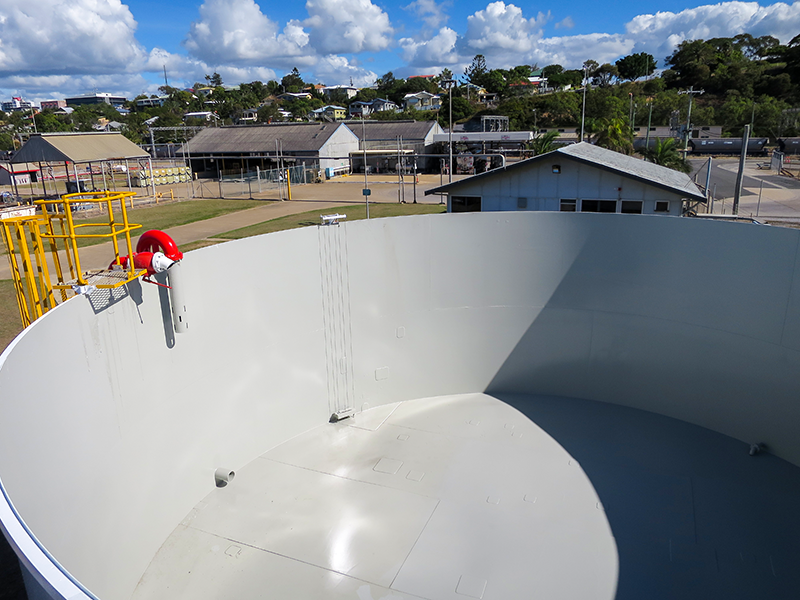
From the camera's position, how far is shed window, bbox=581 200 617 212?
15.4m

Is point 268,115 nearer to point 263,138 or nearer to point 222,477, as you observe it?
point 263,138

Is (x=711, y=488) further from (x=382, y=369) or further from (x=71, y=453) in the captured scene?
(x=71, y=453)

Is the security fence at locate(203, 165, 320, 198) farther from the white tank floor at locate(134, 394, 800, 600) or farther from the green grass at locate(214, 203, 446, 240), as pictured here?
the white tank floor at locate(134, 394, 800, 600)

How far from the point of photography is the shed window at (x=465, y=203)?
56.9 ft

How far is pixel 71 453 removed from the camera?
5.44 metres

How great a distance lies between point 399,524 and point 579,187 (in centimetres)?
1119

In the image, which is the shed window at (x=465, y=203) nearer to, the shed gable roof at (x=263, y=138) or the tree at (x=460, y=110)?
the shed gable roof at (x=263, y=138)

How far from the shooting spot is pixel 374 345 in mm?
10742

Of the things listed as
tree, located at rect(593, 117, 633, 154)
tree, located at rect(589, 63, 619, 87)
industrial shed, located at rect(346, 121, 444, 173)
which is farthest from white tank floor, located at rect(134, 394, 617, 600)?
tree, located at rect(589, 63, 619, 87)

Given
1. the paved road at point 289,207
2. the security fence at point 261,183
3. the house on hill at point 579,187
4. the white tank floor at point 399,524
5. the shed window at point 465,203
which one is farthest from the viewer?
the security fence at point 261,183

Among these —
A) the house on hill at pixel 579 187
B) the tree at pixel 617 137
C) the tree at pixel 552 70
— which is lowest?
the house on hill at pixel 579 187

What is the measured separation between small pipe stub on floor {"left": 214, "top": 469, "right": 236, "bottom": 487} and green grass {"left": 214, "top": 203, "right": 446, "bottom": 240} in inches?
563

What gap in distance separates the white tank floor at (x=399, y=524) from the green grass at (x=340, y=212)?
1417cm

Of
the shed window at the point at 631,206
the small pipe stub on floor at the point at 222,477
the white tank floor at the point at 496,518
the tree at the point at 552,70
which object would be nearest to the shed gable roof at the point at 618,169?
the shed window at the point at 631,206
